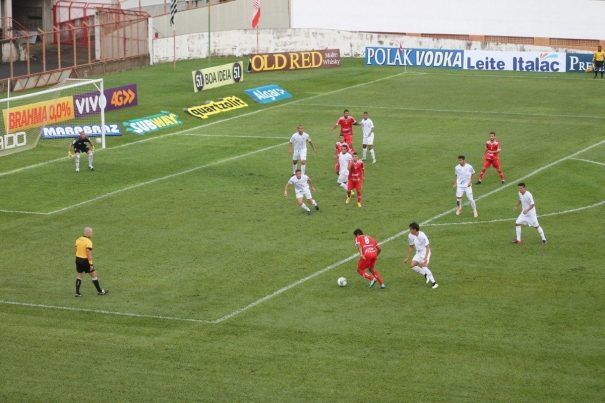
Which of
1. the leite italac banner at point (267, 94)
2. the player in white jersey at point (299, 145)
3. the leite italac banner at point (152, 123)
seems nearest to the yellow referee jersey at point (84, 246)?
the player in white jersey at point (299, 145)

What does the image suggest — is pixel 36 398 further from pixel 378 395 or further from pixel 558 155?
pixel 558 155

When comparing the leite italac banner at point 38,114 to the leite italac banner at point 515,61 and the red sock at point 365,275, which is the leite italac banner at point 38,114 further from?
the leite italac banner at point 515,61

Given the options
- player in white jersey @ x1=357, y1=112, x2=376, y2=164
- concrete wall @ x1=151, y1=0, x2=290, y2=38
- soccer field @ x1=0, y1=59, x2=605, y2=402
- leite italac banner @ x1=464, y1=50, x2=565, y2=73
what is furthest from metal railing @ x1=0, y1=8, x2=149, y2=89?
player in white jersey @ x1=357, y1=112, x2=376, y2=164

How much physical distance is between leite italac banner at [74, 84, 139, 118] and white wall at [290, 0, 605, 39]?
31885mm

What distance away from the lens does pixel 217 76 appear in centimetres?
7281

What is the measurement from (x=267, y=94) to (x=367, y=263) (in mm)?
37706

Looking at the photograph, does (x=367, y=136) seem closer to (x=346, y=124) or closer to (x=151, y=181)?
(x=346, y=124)

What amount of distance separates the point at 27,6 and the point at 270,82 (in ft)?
76.3

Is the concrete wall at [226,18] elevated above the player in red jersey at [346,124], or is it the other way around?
the concrete wall at [226,18]

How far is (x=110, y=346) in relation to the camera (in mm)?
28688

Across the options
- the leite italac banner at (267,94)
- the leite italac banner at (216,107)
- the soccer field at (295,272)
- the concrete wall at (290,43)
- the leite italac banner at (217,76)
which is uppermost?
the concrete wall at (290,43)

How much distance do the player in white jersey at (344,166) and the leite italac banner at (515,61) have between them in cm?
3765

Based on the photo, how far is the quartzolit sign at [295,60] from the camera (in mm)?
79250

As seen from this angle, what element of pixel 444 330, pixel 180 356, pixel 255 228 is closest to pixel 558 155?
pixel 255 228
